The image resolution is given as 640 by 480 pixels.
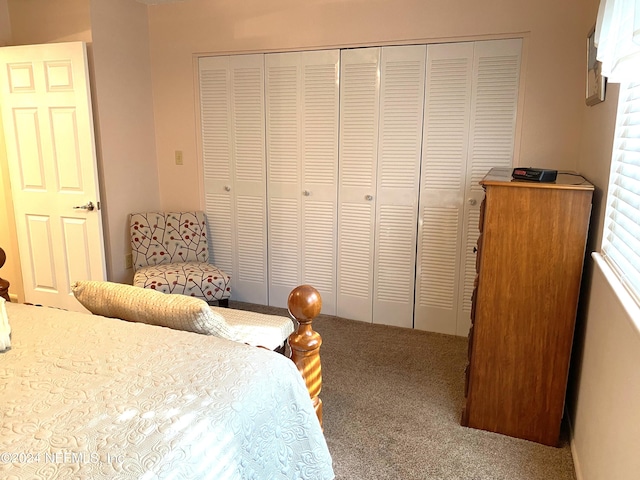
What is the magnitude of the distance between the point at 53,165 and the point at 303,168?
1.82m

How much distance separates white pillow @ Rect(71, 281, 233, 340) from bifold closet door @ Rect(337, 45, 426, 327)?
1.85 metres

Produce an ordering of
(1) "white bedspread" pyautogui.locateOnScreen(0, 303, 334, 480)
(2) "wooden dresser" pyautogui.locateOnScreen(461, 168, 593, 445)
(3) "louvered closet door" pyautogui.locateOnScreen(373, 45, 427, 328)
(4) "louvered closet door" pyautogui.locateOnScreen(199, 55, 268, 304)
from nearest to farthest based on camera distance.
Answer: (1) "white bedspread" pyautogui.locateOnScreen(0, 303, 334, 480)
(2) "wooden dresser" pyautogui.locateOnScreen(461, 168, 593, 445)
(3) "louvered closet door" pyautogui.locateOnScreen(373, 45, 427, 328)
(4) "louvered closet door" pyautogui.locateOnScreen(199, 55, 268, 304)

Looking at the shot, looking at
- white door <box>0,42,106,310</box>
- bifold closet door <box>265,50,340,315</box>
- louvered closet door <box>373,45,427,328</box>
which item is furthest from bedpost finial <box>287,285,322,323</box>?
white door <box>0,42,106,310</box>

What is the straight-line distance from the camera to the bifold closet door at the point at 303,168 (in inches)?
132

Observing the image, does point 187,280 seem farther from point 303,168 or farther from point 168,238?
point 303,168

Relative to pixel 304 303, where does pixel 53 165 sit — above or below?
above

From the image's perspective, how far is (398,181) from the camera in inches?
127

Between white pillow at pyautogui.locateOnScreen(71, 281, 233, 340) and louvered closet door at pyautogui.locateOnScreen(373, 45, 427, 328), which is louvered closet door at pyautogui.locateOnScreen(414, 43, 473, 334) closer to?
louvered closet door at pyautogui.locateOnScreen(373, 45, 427, 328)

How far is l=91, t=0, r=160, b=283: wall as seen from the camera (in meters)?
3.36

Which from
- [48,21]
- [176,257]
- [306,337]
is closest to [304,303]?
[306,337]

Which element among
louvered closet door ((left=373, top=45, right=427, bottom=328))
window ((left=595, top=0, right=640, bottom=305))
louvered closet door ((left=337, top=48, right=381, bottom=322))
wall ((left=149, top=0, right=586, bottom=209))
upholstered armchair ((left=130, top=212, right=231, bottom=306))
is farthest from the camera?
upholstered armchair ((left=130, top=212, right=231, bottom=306))

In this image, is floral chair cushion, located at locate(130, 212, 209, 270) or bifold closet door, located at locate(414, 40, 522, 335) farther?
floral chair cushion, located at locate(130, 212, 209, 270)

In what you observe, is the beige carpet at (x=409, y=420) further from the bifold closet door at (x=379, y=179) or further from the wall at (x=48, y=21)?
the wall at (x=48, y=21)

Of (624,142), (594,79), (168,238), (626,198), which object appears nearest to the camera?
(626,198)
